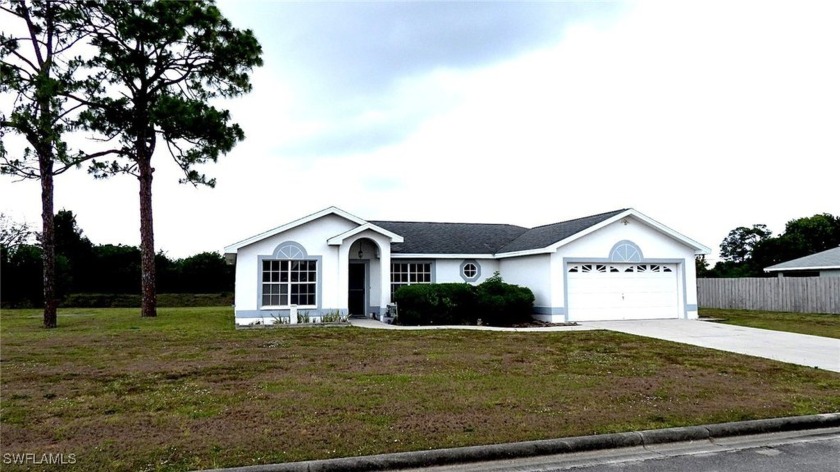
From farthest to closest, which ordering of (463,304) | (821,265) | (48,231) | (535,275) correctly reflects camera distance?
1. (821,265)
2. (535,275)
3. (463,304)
4. (48,231)

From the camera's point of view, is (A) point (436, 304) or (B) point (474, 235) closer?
(A) point (436, 304)

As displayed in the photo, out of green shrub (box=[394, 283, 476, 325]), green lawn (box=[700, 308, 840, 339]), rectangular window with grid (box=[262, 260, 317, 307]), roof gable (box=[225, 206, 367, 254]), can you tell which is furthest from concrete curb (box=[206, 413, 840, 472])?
rectangular window with grid (box=[262, 260, 317, 307])

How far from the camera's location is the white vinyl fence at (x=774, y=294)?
23.1m

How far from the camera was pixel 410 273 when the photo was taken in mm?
22016

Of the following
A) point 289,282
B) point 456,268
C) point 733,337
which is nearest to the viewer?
point 733,337

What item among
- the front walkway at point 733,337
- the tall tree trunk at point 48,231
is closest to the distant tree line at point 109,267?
the tall tree trunk at point 48,231

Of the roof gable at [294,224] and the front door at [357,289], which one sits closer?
the roof gable at [294,224]

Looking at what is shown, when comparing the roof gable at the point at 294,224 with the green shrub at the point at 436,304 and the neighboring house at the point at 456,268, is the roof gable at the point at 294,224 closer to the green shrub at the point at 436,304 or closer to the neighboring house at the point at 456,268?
the neighboring house at the point at 456,268

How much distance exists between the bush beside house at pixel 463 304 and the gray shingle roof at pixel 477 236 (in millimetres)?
2218

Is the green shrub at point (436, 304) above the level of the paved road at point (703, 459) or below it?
above

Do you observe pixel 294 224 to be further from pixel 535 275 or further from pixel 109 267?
pixel 109 267

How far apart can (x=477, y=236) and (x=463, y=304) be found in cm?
638

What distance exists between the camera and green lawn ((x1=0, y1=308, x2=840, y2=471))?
531 centimetres

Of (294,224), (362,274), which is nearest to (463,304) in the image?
(362,274)
